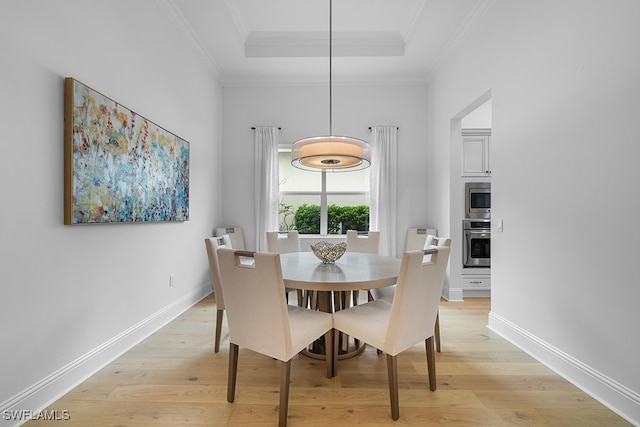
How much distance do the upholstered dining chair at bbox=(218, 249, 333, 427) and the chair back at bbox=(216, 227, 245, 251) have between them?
2.47 metres

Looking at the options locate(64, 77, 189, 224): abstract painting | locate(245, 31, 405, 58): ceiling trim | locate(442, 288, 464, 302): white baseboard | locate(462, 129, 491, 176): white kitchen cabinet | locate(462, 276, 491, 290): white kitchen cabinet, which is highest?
locate(245, 31, 405, 58): ceiling trim

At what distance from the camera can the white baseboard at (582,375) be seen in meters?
1.50

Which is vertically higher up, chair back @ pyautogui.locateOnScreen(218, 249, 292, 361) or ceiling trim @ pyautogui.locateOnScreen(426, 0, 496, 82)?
ceiling trim @ pyautogui.locateOnScreen(426, 0, 496, 82)

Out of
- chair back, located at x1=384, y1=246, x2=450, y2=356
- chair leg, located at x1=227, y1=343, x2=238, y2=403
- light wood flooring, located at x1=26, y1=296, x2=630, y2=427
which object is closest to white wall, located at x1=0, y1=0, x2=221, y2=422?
light wood flooring, located at x1=26, y1=296, x2=630, y2=427

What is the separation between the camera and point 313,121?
4203 mm

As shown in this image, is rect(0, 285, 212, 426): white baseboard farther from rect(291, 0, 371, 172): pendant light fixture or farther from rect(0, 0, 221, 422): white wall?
rect(291, 0, 371, 172): pendant light fixture

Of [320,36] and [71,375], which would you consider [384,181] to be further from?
[71,375]


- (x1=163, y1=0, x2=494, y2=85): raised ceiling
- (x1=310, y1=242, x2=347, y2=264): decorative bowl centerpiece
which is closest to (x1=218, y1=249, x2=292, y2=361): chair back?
(x1=310, y1=242, x2=347, y2=264): decorative bowl centerpiece

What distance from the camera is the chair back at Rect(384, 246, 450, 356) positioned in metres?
1.46

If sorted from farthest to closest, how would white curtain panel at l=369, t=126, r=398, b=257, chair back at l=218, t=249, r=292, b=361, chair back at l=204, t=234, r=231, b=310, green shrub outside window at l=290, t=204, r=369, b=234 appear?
green shrub outside window at l=290, t=204, r=369, b=234 < white curtain panel at l=369, t=126, r=398, b=257 < chair back at l=204, t=234, r=231, b=310 < chair back at l=218, t=249, r=292, b=361

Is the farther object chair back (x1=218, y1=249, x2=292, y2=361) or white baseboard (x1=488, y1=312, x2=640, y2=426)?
white baseboard (x1=488, y1=312, x2=640, y2=426)

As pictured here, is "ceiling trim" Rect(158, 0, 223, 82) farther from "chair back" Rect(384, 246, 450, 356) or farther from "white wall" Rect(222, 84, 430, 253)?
"chair back" Rect(384, 246, 450, 356)

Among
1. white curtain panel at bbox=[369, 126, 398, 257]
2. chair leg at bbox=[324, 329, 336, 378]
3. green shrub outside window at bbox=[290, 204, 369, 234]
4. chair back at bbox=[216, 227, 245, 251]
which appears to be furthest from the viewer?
green shrub outside window at bbox=[290, 204, 369, 234]

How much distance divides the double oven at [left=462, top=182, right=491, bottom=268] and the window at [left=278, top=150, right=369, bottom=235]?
4.57ft
